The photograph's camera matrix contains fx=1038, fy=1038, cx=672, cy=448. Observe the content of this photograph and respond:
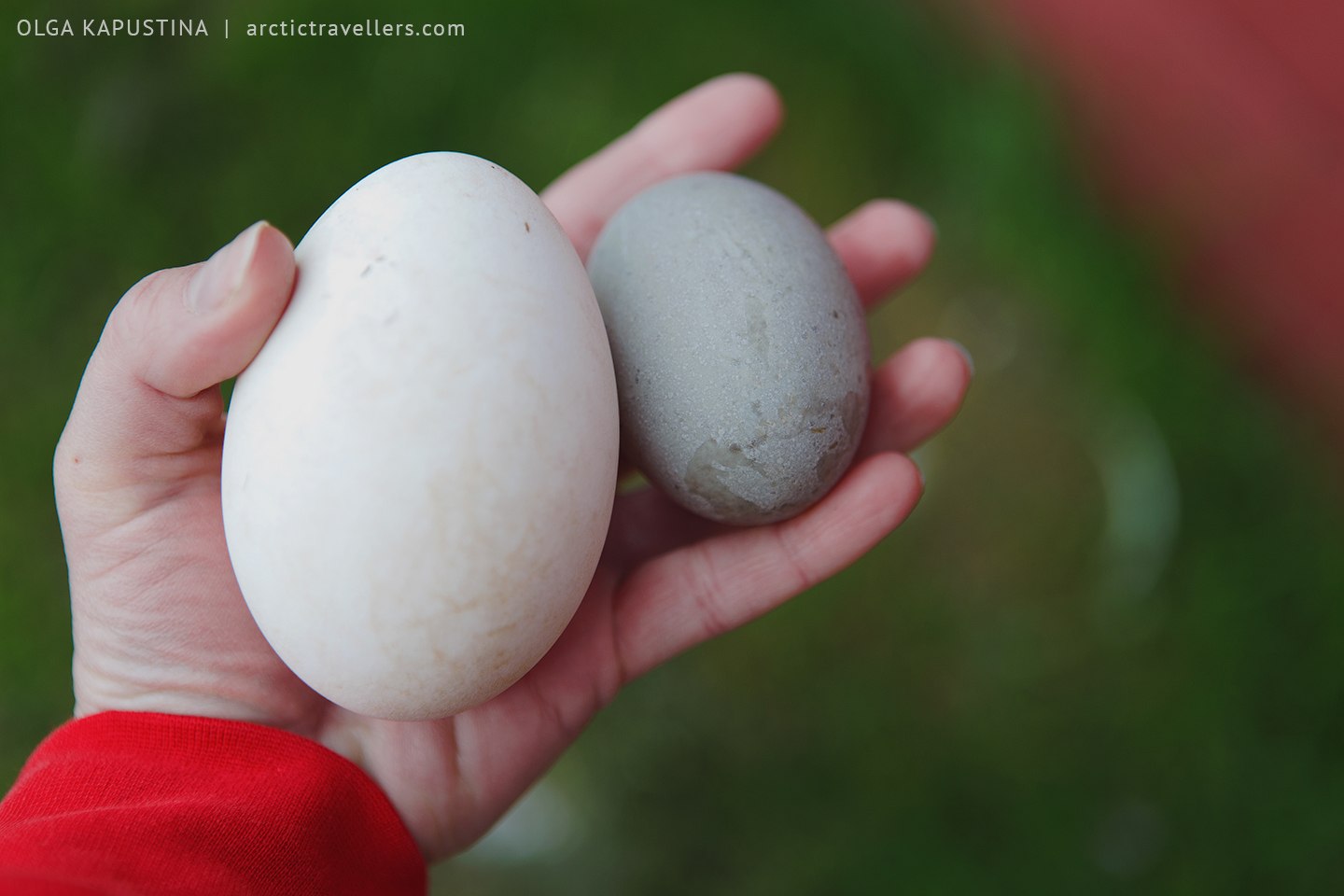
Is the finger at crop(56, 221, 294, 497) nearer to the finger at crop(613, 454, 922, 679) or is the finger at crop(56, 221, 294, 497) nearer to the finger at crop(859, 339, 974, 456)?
the finger at crop(613, 454, 922, 679)

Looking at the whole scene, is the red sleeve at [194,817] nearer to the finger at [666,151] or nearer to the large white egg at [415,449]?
the large white egg at [415,449]

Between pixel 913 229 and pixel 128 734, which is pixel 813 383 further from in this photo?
pixel 128 734

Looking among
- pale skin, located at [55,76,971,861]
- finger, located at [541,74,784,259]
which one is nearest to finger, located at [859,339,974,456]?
pale skin, located at [55,76,971,861]

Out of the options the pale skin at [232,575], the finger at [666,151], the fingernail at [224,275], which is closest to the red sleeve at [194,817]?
the pale skin at [232,575]

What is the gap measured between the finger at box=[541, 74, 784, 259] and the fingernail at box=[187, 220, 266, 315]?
671mm

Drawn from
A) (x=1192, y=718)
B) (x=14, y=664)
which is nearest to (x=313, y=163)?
(x=14, y=664)

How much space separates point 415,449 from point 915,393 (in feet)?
2.32

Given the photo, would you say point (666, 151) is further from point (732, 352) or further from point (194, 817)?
point (194, 817)

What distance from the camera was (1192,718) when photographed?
1.75 metres

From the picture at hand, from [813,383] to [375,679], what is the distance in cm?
53

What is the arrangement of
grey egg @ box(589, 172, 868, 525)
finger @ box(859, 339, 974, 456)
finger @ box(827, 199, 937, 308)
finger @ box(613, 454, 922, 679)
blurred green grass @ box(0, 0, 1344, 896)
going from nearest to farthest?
grey egg @ box(589, 172, 868, 525) < finger @ box(613, 454, 922, 679) < finger @ box(859, 339, 974, 456) < finger @ box(827, 199, 937, 308) < blurred green grass @ box(0, 0, 1344, 896)

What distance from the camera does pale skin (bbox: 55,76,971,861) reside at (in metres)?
1.00

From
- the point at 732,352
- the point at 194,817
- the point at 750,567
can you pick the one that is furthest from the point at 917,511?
the point at 194,817

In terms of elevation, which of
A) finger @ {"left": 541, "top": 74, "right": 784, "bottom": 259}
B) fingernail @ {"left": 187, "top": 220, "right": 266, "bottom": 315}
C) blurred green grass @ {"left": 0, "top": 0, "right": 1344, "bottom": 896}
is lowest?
blurred green grass @ {"left": 0, "top": 0, "right": 1344, "bottom": 896}
